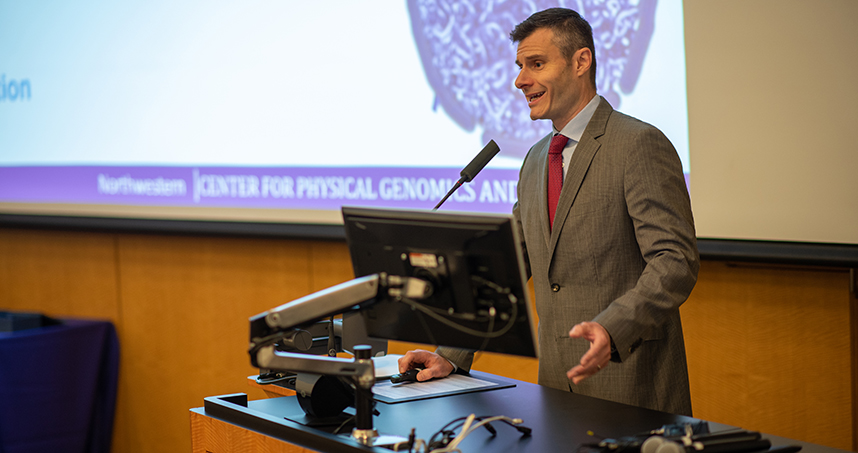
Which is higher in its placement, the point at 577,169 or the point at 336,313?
the point at 577,169

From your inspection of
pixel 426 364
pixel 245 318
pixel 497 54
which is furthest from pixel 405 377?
pixel 245 318

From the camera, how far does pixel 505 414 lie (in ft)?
4.69

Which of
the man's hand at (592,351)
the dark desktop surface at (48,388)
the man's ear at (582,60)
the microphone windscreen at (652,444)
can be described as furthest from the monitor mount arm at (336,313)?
the dark desktop surface at (48,388)

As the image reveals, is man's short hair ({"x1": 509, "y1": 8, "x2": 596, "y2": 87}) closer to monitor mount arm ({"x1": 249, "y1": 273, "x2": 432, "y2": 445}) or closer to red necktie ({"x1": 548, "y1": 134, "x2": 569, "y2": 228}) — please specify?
red necktie ({"x1": 548, "y1": 134, "x2": 569, "y2": 228})

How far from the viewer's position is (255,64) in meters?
3.21

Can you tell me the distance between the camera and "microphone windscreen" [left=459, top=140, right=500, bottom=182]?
1626mm

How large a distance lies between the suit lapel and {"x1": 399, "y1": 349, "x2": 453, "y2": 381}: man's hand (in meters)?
0.35

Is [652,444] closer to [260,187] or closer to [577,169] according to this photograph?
[577,169]

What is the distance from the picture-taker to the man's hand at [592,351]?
1.30m

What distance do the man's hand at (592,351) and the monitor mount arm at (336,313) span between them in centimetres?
30

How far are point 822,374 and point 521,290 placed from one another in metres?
1.46

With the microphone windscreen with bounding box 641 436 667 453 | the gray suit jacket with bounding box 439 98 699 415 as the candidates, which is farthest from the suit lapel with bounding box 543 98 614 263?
the microphone windscreen with bounding box 641 436 667 453

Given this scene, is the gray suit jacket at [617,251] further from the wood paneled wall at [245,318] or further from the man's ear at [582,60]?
the wood paneled wall at [245,318]

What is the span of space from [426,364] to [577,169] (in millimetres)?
575
